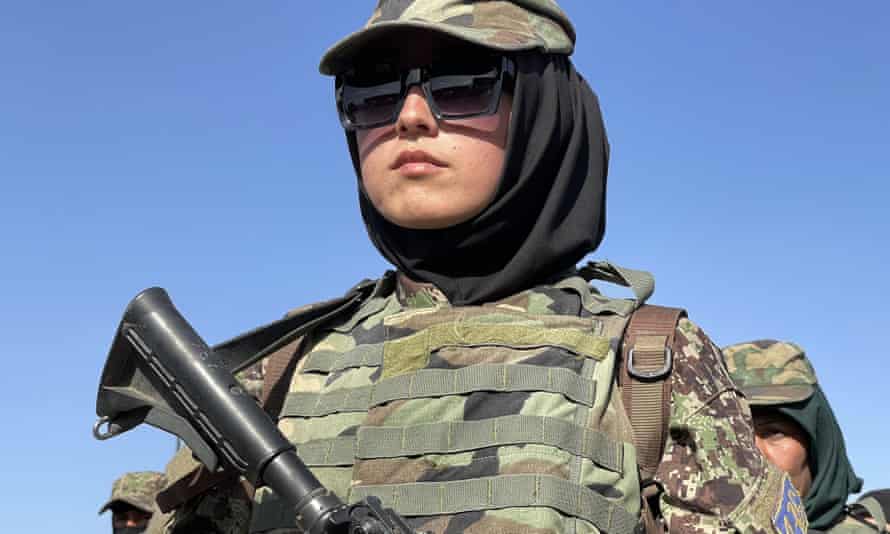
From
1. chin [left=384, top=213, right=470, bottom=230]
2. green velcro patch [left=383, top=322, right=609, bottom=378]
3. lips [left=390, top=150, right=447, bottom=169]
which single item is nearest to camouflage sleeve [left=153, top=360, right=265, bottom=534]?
green velcro patch [left=383, top=322, right=609, bottom=378]

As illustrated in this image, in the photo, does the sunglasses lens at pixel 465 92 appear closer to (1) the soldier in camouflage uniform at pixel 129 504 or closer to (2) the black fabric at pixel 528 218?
(2) the black fabric at pixel 528 218

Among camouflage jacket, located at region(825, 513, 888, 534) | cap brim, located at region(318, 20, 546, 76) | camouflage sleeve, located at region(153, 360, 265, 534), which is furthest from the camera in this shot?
camouflage jacket, located at region(825, 513, 888, 534)

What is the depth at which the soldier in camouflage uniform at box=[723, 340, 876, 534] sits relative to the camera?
7.79 metres

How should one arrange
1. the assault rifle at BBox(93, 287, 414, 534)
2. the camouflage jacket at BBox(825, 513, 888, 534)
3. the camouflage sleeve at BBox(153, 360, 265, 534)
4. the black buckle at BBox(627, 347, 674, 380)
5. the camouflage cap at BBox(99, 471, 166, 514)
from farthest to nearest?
the camouflage cap at BBox(99, 471, 166, 514) < the camouflage jacket at BBox(825, 513, 888, 534) < the camouflage sleeve at BBox(153, 360, 265, 534) < the black buckle at BBox(627, 347, 674, 380) < the assault rifle at BBox(93, 287, 414, 534)

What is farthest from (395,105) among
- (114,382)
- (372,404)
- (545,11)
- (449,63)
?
(114,382)

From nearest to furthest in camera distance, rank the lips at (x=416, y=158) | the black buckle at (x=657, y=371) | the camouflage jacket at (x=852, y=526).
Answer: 1. the black buckle at (x=657, y=371)
2. the lips at (x=416, y=158)
3. the camouflage jacket at (x=852, y=526)

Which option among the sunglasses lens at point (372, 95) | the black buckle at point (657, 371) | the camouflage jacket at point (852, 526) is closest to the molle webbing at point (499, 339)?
the black buckle at point (657, 371)

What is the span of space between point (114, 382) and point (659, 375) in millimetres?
1768

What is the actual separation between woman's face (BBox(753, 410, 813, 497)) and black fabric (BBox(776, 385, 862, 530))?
0.06 m

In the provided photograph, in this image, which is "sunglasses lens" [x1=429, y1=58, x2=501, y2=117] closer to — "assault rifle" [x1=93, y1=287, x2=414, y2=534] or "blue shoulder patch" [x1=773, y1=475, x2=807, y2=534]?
"assault rifle" [x1=93, y1=287, x2=414, y2=534]

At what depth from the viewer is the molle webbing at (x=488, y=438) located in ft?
13.6

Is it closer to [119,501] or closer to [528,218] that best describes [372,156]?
[528,218]

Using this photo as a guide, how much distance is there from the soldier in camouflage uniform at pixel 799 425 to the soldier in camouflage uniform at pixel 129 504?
5.35m

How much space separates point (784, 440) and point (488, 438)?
13.7ft
